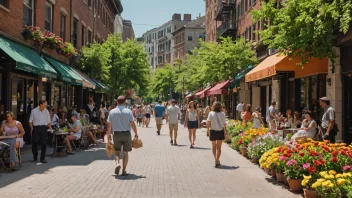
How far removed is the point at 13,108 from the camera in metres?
16.0

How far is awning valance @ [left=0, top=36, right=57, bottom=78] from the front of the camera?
13.3 meters

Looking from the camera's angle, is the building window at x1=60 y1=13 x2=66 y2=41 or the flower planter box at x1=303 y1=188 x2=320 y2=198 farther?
the building window at x1=60 y1=13 x2=66 y2=41

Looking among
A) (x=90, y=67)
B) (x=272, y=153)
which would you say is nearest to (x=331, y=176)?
(x=272, y=153)

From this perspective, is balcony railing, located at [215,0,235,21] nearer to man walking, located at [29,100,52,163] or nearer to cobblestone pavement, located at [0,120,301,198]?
cobblestone pavement, located at [0,120,301,198]

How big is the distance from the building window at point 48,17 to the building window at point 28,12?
229 centimetres

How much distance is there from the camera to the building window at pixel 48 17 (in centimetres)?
2070

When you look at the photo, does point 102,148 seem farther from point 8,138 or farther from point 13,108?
point 8,138

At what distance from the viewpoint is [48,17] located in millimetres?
21000

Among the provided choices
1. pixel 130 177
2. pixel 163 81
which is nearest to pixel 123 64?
pixel 130 177

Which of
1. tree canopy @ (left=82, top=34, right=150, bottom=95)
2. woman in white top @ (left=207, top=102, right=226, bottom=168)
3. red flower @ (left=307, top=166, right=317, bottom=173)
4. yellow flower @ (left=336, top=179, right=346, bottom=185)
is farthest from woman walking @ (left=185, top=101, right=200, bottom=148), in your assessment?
tree canopy @ (left=82, top=34, right=150, bottom=95)

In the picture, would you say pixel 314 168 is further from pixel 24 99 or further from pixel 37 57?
pixel 24 99

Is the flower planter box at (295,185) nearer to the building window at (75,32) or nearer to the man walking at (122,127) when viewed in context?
the man walking at (122,127)

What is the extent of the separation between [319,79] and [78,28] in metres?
15.3

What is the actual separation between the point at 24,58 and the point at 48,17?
23.4 ft
